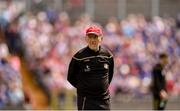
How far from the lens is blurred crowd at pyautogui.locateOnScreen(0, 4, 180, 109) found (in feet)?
69.2

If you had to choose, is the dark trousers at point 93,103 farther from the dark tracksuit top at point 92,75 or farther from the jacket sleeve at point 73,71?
the jacket sleeve at point 73,71

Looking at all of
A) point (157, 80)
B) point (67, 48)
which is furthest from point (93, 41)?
point (67, 48)

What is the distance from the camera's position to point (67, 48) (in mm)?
22078

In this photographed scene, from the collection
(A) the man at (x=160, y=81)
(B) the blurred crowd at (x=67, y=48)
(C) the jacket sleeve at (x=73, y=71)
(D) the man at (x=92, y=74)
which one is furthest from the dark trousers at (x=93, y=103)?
(B) the blurred crowd at (x=67, y=48)

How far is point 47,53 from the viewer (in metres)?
21.9

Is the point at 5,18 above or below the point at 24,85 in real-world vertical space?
above

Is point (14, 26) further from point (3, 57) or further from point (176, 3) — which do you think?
point (176, 3)

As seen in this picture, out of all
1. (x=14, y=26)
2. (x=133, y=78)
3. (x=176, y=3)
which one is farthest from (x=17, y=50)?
(x=176, y=3)

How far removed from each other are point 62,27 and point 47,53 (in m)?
1.37

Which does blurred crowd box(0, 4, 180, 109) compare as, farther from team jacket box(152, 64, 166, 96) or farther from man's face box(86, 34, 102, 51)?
man's face box(86, 34, 102, 51)

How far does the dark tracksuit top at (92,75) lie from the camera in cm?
1034

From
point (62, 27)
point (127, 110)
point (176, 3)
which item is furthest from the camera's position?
point (176, 3)

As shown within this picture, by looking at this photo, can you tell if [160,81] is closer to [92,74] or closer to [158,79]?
[158,79]

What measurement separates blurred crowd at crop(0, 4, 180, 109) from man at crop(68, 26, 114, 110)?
996cm
